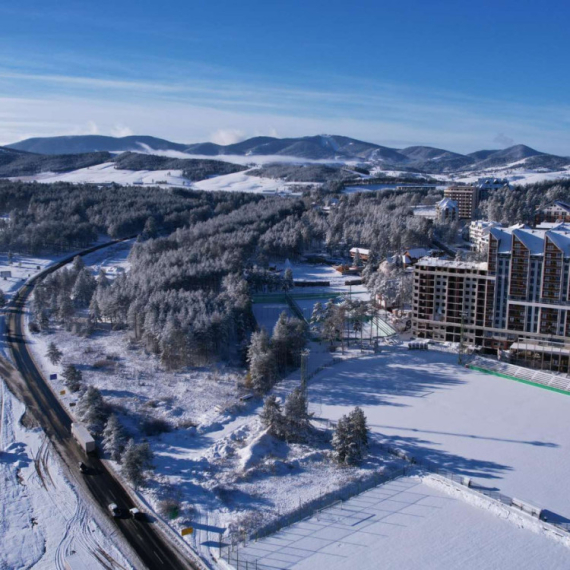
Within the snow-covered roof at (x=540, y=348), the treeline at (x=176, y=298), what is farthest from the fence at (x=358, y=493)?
the treeline at (x=176, y=298)

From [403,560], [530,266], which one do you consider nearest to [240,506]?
[403,560]

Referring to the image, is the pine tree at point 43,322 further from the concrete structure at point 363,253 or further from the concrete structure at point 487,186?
the concrete structure at point 487,186

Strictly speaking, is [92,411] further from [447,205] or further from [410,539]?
[447,205]

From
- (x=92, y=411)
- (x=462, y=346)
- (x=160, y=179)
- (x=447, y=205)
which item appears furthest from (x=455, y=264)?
(x=160, y=179)

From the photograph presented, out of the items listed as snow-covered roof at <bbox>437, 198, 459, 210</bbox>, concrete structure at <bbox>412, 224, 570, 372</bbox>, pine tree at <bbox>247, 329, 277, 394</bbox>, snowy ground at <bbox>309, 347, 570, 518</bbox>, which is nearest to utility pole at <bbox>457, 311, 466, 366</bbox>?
concrete structure at <bbox>412, 224, 570, 372</bbox>

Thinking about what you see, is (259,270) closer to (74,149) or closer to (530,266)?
(530,266)

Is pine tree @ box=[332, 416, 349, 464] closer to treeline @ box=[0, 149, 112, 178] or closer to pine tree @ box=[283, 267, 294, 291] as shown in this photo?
pine tree @ box=[283, 267, 294, 291]
